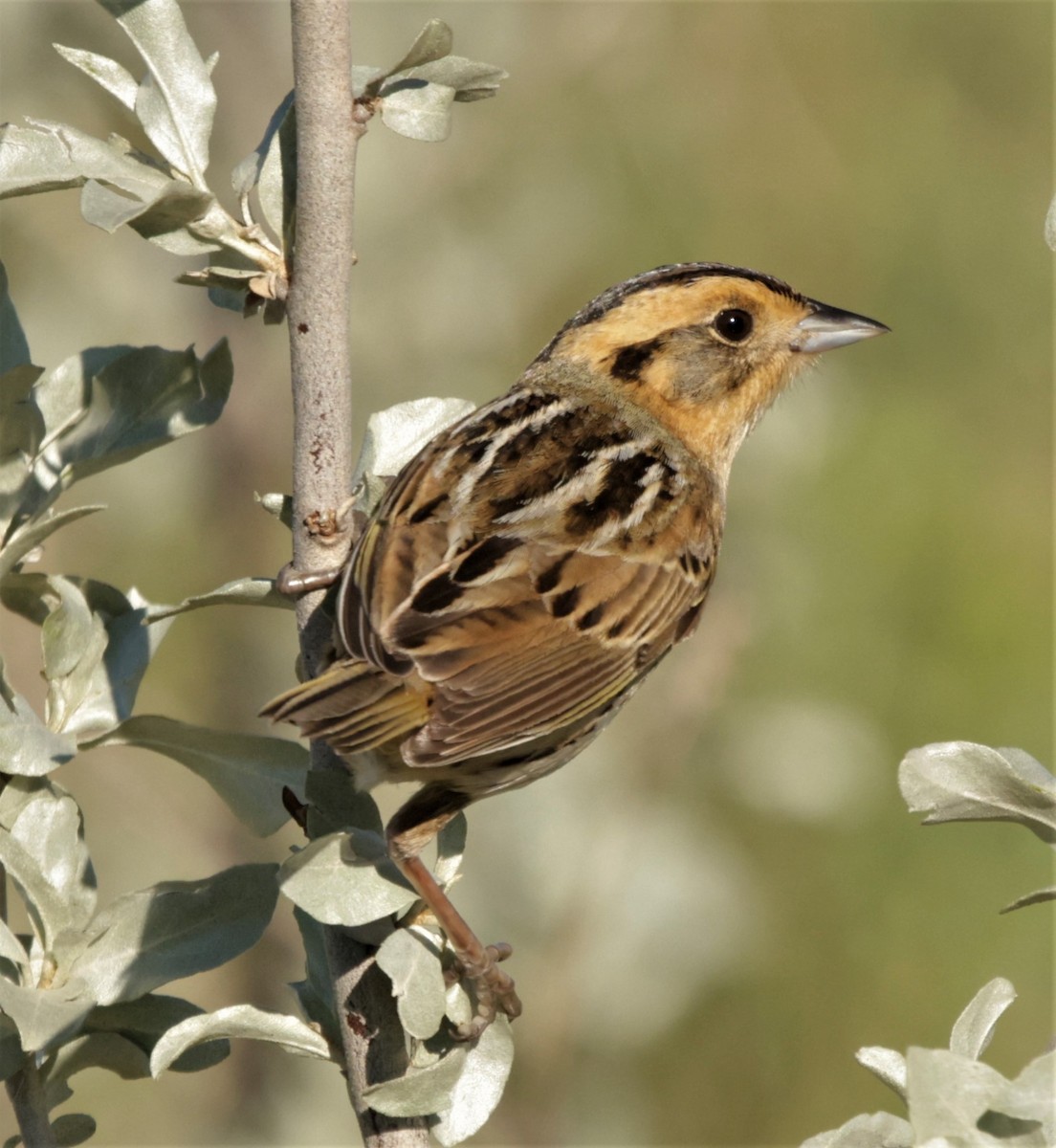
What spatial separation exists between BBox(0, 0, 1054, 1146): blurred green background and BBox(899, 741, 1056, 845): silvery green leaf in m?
1.98

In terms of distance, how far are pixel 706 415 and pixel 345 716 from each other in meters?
1.59

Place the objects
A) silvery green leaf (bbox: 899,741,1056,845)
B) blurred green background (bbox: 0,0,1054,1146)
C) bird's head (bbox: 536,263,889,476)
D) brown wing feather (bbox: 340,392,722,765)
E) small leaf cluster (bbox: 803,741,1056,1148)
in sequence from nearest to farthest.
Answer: small leaf cluster (bbox: 803,741,1056,1148) → silvery green leaf (bbox: 899,741,1056,845) → brown wing feather (bbox: 340,392,722,765) → bird's head (bbox: 536,263,889,476) → blurred green background (bbox: 0,0,1054,1146)

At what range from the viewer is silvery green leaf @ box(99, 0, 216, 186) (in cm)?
196

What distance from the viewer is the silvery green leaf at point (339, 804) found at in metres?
1.99

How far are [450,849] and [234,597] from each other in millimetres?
444

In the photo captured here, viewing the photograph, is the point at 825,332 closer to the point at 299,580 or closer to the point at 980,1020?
the point at 299,580

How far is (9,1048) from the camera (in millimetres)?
1802

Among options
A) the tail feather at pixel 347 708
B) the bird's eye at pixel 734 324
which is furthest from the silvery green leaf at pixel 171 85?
the bird's eye at pixel 734 324

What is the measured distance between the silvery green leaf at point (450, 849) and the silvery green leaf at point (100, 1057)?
17.1 inches

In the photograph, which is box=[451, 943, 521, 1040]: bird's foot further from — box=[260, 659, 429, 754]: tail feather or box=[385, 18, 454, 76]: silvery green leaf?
box=[385, 18, 454, 76]: silvery green leaf

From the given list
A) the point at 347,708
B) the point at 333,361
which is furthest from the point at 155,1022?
the point at 333,361

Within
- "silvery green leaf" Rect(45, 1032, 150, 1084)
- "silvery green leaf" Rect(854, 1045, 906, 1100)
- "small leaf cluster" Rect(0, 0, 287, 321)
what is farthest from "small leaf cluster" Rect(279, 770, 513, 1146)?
"small leaf cluster" Rect(0, 0, 287, 321)

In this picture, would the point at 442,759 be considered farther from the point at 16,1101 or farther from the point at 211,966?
the point at 16,1101

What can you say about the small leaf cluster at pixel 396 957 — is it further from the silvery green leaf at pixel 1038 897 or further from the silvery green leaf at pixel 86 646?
the silvery green leaf at pixel 1038 897
